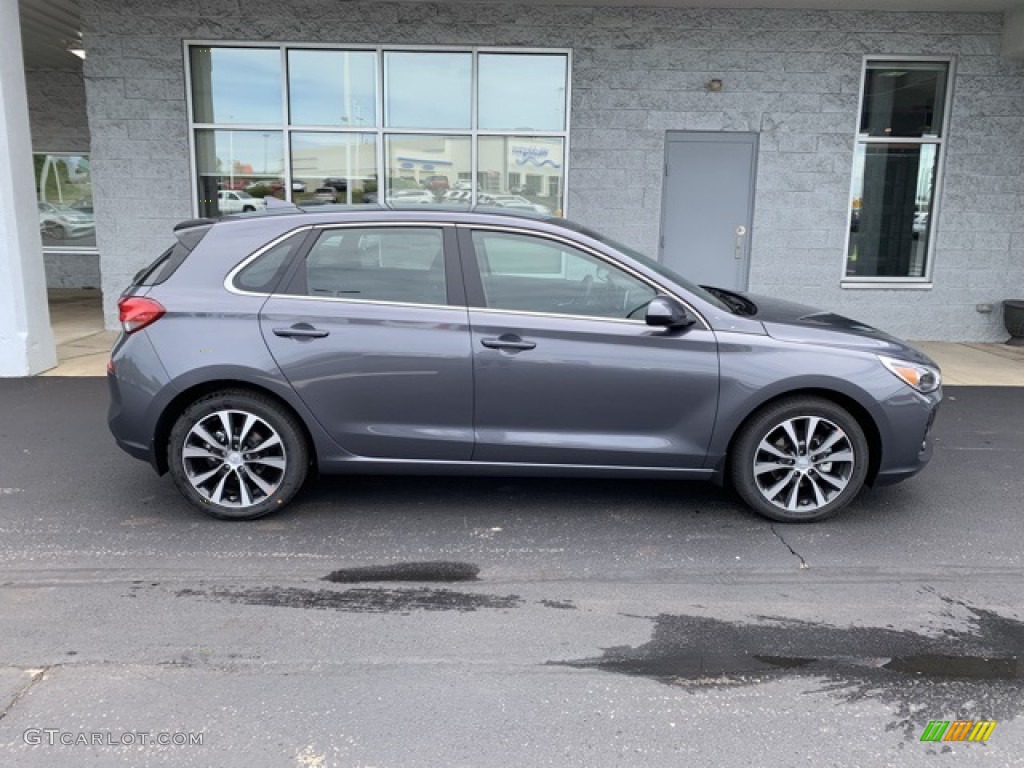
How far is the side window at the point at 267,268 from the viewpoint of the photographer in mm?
4422

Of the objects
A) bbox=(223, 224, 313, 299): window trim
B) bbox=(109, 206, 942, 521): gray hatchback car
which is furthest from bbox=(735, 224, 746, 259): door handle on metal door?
bbox=(223, 224, 313, 299): window trim

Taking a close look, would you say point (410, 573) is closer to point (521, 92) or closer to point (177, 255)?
point (177, 255)

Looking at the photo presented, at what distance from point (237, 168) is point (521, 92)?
12.1ft

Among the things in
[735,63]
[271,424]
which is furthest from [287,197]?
[271,424]

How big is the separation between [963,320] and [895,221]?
61.8 inches

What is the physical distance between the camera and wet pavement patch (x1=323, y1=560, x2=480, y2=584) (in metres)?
3.90

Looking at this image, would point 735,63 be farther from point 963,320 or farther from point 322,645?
point 322,645

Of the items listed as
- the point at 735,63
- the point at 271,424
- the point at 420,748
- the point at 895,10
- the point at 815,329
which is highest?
the point at 895,10

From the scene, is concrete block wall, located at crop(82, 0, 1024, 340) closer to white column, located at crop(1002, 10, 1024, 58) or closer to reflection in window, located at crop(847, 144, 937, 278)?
white column, located at crop(1002, 10, 1024, 58)

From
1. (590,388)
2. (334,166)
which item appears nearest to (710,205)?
(334,166)

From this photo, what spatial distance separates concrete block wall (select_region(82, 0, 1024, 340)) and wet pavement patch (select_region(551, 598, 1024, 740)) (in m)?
7.14

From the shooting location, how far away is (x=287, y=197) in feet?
33.3

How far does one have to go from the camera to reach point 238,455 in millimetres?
4438

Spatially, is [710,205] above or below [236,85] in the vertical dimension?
below
